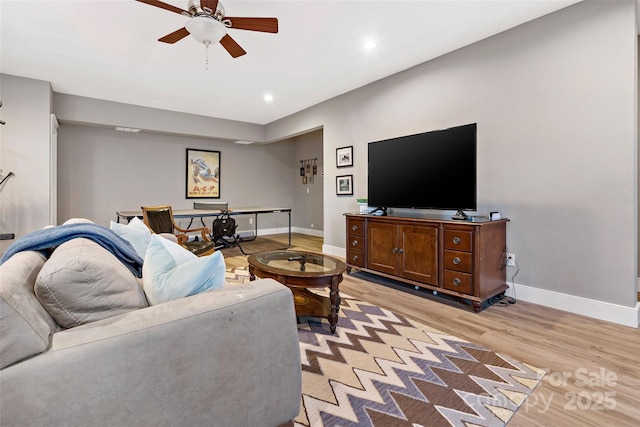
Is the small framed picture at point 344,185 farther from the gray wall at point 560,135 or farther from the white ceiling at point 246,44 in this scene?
the gray wall at point 560,135

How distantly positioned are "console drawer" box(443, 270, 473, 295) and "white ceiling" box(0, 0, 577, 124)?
2.34m

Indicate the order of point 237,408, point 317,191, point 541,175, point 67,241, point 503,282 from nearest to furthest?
point 237,408, point 67,241, point 541,175, point 503,282, point 317,191

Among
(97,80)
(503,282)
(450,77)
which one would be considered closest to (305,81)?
(450,77)

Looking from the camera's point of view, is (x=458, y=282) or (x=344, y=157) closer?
(x=458, y=282)

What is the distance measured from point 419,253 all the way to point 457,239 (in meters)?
0.44

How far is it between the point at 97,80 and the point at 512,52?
512 cm

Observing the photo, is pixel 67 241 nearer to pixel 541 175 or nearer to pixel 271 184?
pixel 541 175

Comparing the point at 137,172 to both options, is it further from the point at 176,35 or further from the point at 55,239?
the point at 55,239

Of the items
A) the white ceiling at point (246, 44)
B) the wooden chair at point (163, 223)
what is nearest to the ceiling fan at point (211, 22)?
the white ceiling at point (246, 44)

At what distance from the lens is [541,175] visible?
110 inches

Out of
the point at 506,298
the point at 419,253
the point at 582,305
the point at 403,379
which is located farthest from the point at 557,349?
the point at 419,253

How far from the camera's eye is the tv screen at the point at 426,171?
2926mm

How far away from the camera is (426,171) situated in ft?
10.7

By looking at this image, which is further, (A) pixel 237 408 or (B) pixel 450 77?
(B) pixel 450 77
